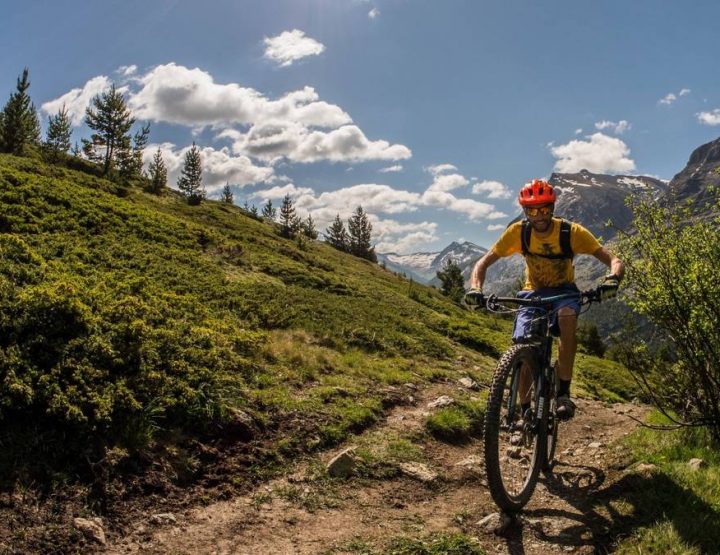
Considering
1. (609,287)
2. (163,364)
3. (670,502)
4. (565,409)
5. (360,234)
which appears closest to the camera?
(670,502)

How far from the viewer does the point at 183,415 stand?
681 cm

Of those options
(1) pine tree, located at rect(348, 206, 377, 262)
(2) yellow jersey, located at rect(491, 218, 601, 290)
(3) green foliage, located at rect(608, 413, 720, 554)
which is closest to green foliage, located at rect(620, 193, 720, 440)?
(3) green foliage, located at rect(608, 413, 720, 554)

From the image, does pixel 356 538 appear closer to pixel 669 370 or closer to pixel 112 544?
pixel 112 544

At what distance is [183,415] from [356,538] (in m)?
3.30

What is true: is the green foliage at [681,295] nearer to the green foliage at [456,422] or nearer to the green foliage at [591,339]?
the green foliage at [456,422]

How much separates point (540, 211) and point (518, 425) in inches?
109

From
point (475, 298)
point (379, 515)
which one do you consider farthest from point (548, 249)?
point (379, 515)

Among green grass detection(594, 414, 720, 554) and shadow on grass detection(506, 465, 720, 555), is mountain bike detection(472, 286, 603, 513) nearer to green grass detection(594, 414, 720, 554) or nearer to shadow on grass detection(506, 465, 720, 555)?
shadow on grass detection(506, 465, 720, 555)

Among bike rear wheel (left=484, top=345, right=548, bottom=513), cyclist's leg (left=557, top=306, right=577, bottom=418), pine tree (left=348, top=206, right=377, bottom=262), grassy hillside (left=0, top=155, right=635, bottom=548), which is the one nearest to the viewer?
bike rear wheel (left=484, top=345, right=548, bottom=513)

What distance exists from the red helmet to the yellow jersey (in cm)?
35

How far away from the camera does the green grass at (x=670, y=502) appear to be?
4.31 metres

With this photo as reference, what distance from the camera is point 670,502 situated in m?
5.02

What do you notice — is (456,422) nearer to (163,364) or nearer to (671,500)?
(671,500)

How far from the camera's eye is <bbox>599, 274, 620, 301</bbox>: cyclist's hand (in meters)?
5.54
